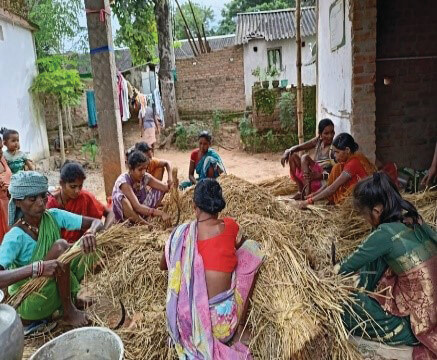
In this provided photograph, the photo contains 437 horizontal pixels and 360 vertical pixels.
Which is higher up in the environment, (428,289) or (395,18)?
(395,18)

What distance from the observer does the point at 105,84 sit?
4.44 m

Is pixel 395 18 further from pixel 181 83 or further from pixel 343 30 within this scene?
pixel 181 83

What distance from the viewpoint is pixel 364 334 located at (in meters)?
2.29

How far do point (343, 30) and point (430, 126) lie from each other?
178cm

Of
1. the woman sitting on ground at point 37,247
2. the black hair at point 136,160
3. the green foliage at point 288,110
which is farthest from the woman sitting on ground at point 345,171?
the green foliage at point 288,110

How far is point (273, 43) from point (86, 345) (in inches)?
652

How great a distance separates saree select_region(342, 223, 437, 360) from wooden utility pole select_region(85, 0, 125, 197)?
3099 mm

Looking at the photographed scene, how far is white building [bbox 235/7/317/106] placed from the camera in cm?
1628

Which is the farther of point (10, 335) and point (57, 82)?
point (57, 82)

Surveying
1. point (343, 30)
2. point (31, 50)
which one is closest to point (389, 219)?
point (343, 30)

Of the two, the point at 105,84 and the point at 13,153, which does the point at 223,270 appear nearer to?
the point at 105,84

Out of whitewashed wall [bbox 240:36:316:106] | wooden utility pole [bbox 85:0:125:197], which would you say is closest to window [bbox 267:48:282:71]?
whitewashed wall [bbox 240:36:316:106]

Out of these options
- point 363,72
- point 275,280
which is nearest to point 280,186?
point 363,72

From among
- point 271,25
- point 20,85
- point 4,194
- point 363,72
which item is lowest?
point 4,194
